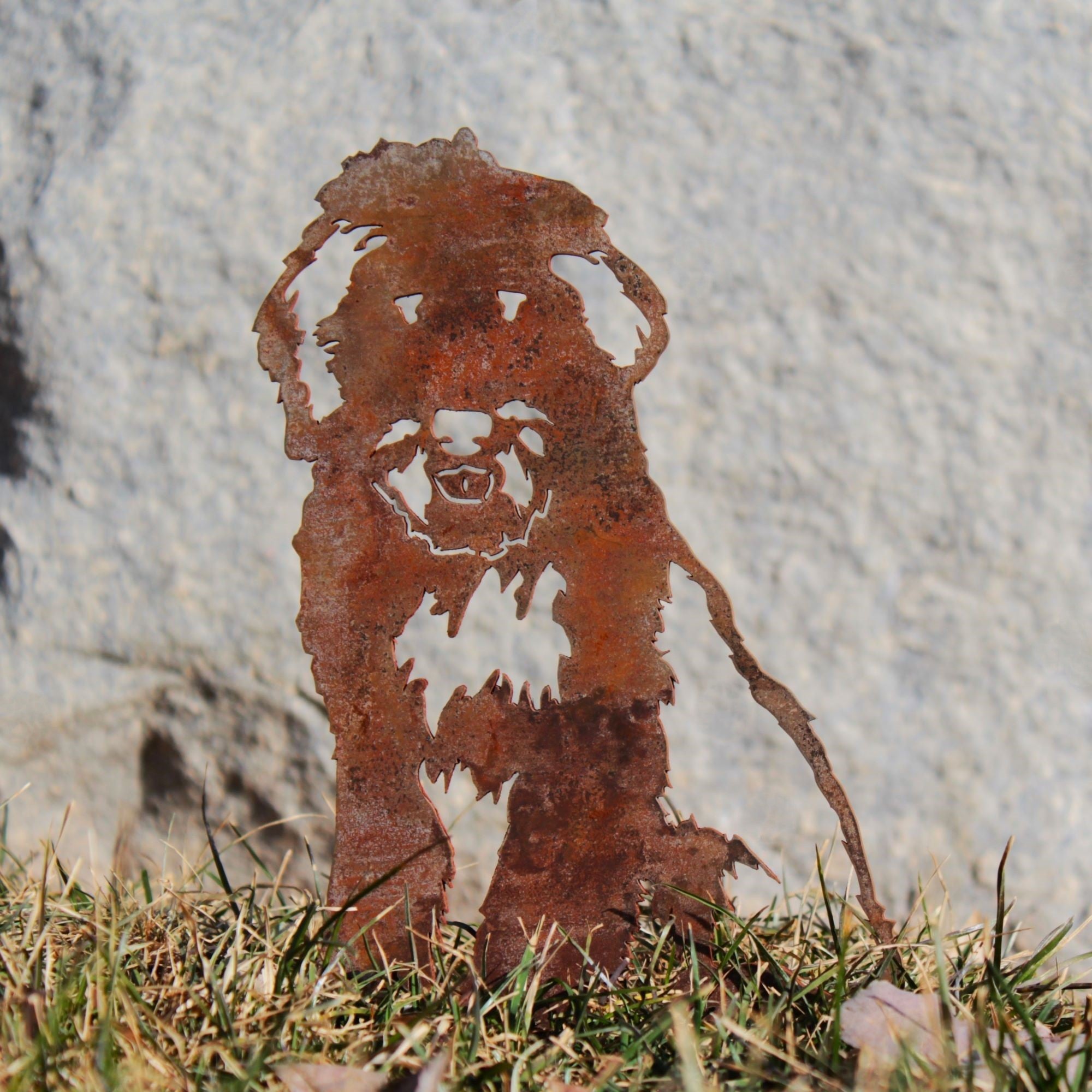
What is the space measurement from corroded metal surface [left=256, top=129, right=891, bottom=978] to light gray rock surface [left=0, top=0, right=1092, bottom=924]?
1.26ft

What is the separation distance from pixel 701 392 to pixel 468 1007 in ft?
3.12

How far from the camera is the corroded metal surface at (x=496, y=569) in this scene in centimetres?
118

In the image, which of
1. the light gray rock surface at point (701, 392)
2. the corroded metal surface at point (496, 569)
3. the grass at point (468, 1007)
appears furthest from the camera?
the light gray rock surface at point (701, 392)

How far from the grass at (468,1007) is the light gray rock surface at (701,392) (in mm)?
294

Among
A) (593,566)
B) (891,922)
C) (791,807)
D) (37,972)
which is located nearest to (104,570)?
(37,972)

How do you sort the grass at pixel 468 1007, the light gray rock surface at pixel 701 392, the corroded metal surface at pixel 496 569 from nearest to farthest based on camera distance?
the grass at pixel 468 1007, the corroded metal surface at pixel 496 569, the light gray rock surface at pixel 701 392

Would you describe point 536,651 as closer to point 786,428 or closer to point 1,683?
point 786,428

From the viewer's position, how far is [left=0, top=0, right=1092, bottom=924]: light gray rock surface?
152 cm

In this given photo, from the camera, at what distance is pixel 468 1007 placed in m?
1.12

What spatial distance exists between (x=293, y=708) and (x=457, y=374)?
0.67m

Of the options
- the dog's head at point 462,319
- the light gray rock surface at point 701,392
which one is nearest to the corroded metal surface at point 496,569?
the dog's head at point 462,319

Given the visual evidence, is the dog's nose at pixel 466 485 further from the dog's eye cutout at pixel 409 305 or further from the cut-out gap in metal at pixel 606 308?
the cut-out gap in metal at pixel 606 308

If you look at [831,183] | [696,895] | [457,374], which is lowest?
[696,895]

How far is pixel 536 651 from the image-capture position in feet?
5.16
